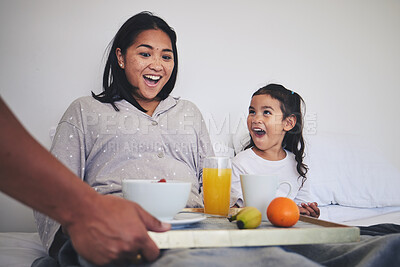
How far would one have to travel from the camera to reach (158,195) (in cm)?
77

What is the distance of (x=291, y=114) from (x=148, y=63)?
82 centimetres

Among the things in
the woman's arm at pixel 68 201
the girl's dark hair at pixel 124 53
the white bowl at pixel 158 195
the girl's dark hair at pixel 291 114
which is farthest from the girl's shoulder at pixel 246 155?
the woman's arm at pixel 68 201

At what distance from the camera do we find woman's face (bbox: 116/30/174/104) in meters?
1.57

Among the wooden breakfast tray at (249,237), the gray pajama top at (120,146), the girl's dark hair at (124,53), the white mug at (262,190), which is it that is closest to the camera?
the wooden breakfast tray at (249,237)

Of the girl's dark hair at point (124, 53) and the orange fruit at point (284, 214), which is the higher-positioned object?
the girl's dark hair at point (124, 53)

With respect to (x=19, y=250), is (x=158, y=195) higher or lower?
higher

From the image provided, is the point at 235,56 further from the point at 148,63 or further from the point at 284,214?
the point at 284,214

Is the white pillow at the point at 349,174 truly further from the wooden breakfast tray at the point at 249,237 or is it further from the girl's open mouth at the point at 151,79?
the wooden breakfast tray at the point at 249,237

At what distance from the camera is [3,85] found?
5.79ft

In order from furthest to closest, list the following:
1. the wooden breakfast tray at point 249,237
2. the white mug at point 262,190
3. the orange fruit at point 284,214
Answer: the white mug at point 262,190
the orange fruit at point 284,214
the wooden breakfast tray at point 249,237

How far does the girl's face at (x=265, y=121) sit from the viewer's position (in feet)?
5.96

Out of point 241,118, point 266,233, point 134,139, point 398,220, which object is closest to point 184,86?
point 241,118

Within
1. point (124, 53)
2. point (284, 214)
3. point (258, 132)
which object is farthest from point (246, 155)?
point (284, 214)

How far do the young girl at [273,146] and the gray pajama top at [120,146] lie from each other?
1.31 feet
